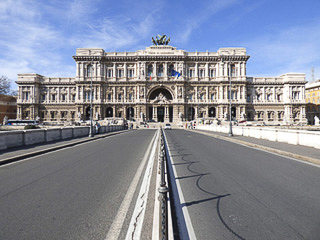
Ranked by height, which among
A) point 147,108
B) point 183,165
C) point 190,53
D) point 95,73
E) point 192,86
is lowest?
point 183,165

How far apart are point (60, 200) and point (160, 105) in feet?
189

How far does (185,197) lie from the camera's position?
4.29 m

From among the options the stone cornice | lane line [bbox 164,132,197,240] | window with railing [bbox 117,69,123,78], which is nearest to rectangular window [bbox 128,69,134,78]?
window with railing [bbox 117,69,123,78]

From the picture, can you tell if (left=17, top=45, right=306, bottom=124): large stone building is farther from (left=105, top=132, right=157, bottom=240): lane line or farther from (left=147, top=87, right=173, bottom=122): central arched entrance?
(left=105, top=132, right=157, bottom=240): lane line

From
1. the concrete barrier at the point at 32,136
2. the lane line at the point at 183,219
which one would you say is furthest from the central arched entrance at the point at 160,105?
the lane line at the point at 183,219

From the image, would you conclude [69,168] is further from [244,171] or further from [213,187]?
[244,171]

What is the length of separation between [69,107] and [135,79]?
2463 centimetres

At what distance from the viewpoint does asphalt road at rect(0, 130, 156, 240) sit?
2.96 metres

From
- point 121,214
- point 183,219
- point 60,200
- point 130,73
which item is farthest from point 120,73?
point 183,219

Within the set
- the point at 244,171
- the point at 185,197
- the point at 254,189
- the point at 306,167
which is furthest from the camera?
the point at 306,167

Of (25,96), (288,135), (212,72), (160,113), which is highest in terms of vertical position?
(212,72)

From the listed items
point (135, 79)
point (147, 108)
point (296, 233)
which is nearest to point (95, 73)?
point (135, 79)

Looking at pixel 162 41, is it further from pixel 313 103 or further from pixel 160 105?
pixel 313 103

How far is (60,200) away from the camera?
408 centimetres
